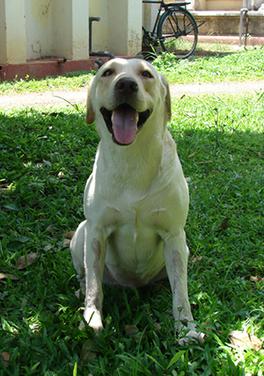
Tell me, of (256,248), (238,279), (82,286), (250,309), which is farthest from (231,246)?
(82,286)

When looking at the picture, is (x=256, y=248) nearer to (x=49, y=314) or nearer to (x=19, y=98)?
(x=49, y=314)

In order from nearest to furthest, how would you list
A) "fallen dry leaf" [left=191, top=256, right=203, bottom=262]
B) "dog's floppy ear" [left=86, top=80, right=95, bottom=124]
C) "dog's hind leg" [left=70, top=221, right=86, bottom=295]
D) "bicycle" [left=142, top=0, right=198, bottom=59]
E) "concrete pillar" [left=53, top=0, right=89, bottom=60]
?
1. "dog's floppy ear" [left=86, top=80, right=95, bottom=124]
2. "dog's hind leg" [left=70, top=221, right=86, bottom=295]
3. "fallen dry leaf" [left=191, top=256, right=203, bottom=262]
4. "concrete pillar" [left=53, top=0, right=89, bottom=60]
5. "bicycle" [left=142, top=0, right=198, bottom=59]

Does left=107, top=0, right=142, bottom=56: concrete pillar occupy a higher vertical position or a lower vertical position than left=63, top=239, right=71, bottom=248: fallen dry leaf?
higher

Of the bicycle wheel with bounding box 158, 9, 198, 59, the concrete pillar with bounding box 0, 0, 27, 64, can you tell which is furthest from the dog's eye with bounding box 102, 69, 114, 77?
the bicycle wheel with bounding box 158, 9, 198, 59

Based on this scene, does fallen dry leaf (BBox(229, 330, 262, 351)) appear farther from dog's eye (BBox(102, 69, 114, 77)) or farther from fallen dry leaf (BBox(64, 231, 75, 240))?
fallen dry leaf (BBox(64, 231, 75, 240))

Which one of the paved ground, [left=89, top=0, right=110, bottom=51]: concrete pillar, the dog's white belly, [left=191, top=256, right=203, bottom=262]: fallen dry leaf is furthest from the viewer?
[left=89, top=0, right=110, bottom=51]: concrete pillar

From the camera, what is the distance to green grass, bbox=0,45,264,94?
894 centimetres

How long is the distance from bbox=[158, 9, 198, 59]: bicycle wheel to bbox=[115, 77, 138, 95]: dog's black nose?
10937mm

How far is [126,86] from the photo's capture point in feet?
8.94

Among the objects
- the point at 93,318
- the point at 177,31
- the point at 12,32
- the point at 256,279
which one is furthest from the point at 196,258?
the point at 177,31

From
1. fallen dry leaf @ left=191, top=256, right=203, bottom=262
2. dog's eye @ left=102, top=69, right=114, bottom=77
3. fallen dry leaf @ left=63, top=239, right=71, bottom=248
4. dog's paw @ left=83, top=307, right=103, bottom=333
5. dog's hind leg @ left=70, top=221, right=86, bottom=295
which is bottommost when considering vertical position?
fallen dry leaf @ left=191, top=256, right=203, bottom=262

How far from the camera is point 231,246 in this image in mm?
4047

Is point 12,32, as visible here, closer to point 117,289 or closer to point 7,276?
point 7,276

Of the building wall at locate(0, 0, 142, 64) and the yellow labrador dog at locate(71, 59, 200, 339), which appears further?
the building wall at locate(0, 0, 142, 64)
